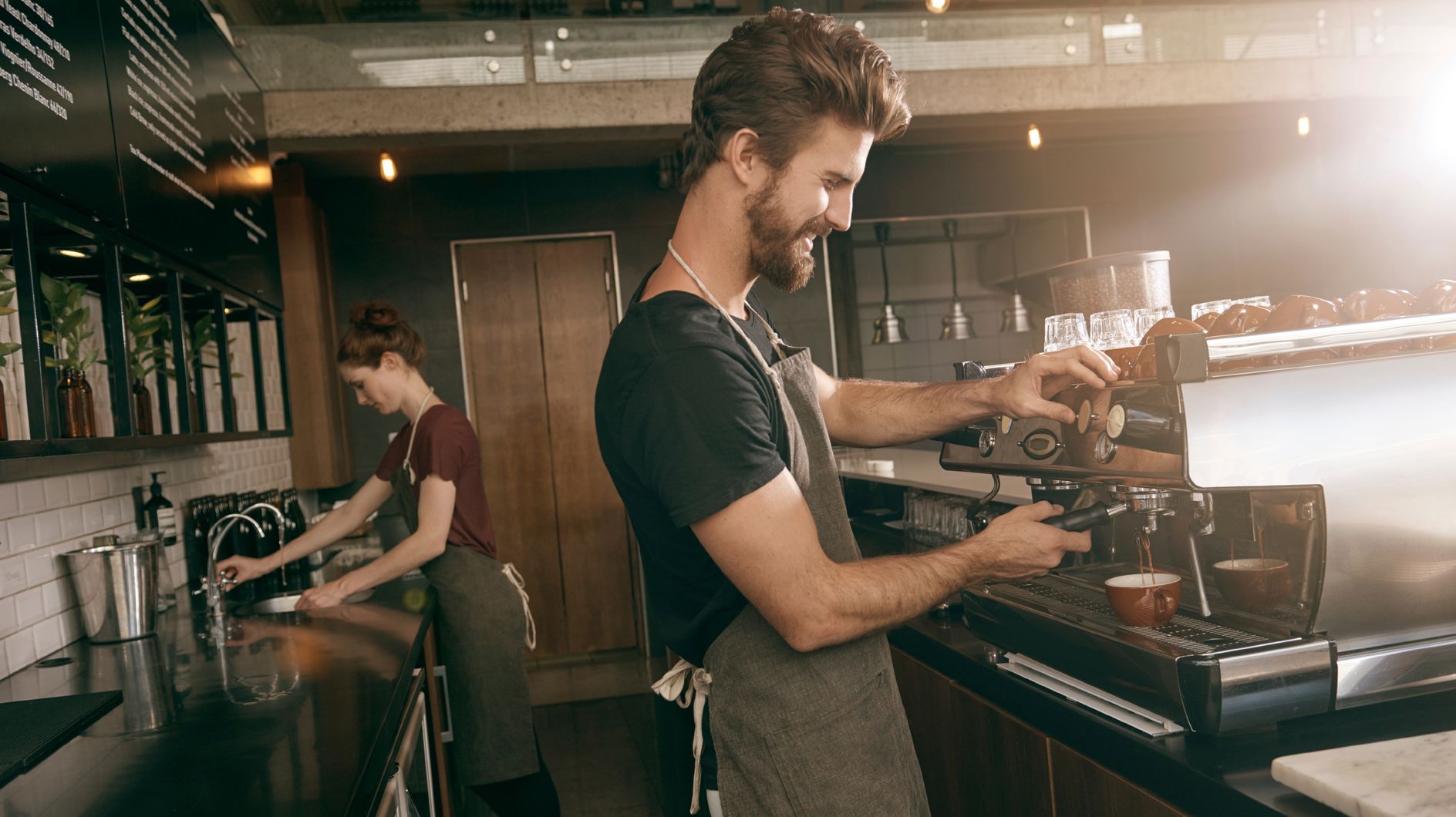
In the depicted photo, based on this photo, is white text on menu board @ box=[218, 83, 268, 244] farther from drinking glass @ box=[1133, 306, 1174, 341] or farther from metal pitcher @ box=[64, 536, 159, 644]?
drinking glass @ box=[1133, 306, 1174, 341]

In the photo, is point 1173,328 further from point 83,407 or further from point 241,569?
point 241,569

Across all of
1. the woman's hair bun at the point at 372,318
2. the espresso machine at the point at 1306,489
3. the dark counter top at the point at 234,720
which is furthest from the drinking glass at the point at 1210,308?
the woman's hair bun at the point at 372,318

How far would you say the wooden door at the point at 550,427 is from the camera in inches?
216

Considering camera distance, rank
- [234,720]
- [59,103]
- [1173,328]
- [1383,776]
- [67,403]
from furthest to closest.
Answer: [67,403] < [59,103] < [234,720] < [1173,328] < [1383,776]

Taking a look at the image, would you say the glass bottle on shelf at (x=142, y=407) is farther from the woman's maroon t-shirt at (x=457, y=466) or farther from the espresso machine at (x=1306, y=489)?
the espresso machine at (x=1306, y=489)

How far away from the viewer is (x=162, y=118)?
2.49 metres

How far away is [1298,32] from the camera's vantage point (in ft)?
18.3

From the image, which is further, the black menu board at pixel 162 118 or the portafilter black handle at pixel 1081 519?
the black menu board at pixel 162 118

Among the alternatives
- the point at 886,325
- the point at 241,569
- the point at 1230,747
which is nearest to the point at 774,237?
the point at 1230,747

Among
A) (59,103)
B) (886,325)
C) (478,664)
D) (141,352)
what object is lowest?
(478,664)

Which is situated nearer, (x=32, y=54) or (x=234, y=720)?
(x=234, y=720)

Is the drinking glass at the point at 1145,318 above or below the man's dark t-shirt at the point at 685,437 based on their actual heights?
above

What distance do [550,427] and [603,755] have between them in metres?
Answer: 2.07

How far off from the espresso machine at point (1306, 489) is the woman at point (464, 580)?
79.3 inches
